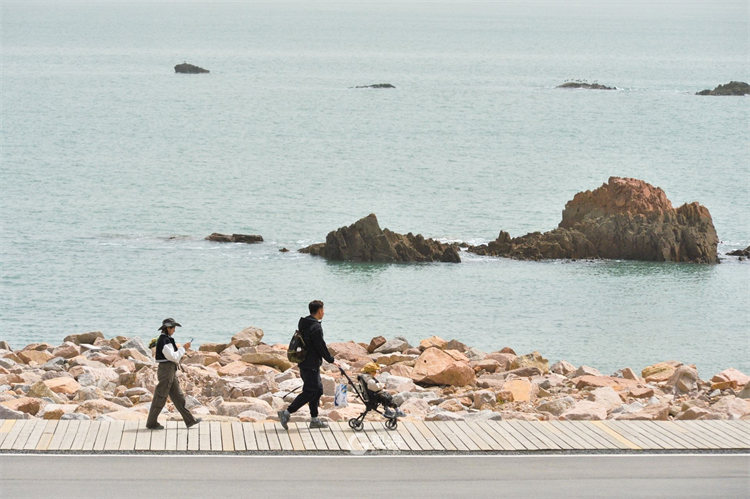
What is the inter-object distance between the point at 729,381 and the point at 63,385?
46.9 feet

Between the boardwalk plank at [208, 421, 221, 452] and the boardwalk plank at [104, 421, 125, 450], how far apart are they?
2.55ft

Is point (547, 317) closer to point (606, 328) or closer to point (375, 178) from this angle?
point (606, 328)

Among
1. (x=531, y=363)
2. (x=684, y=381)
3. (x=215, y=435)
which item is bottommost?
(x=531, y=363)

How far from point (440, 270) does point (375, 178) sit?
37.8 metres

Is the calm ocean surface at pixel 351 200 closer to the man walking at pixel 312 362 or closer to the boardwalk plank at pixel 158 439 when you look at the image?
the man walking at pixel 312 362

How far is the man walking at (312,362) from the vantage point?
57.1 ft

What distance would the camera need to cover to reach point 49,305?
4853cm

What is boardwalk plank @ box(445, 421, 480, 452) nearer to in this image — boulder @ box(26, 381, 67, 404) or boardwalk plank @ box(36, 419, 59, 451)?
boardwalk plank @ box(36, 419, 59, 451)

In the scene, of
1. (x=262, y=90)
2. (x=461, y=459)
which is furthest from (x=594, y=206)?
(x=262, y=90)

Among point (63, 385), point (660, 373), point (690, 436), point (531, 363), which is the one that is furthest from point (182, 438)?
point (660, 373)

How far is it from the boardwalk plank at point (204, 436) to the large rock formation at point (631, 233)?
39499 millimetres

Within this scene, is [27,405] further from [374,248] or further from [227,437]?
[374,248]

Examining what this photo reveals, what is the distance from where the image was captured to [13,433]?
1714 cm

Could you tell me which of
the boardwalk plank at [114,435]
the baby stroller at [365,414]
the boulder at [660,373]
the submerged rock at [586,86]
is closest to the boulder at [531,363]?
the boulder at [660,373]
